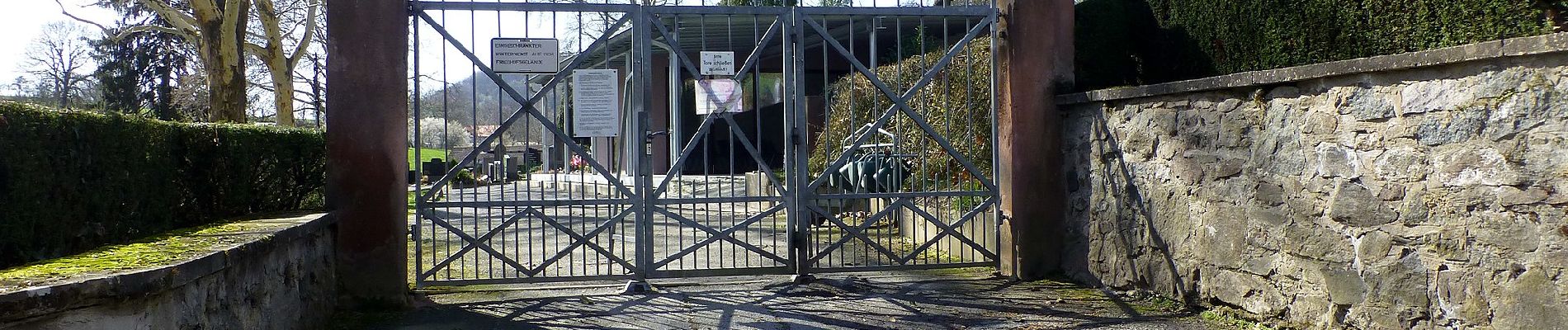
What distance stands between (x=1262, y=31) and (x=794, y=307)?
2932mm

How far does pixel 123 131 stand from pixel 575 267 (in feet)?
14.3

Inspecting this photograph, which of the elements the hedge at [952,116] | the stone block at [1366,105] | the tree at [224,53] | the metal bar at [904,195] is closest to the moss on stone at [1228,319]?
the stone block at [1366,105]

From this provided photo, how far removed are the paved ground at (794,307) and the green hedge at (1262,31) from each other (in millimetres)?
1450

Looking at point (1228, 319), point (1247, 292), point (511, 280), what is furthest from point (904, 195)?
point (511, 280)

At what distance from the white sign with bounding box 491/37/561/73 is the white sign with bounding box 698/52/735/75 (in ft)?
2.97

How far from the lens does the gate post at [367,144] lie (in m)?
6.20

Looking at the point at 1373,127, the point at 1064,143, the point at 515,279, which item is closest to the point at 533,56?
the point at 515,279

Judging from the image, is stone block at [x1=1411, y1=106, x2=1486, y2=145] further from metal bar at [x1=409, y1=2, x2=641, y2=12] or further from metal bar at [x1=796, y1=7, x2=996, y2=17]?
metal bar at [x1=409, y1=2, x2=641, y2=12]

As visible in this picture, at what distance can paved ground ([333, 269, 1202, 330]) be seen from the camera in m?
5.87

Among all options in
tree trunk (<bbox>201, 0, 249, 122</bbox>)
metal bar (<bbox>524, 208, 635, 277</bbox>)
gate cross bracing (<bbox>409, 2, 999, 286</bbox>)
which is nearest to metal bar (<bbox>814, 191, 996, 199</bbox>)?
gate cross bracing (<bbox>409, 2, 999, 286</bbox>)

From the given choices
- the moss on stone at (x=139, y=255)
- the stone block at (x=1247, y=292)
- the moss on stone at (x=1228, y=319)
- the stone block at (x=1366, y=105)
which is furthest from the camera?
the moss on stone at (x=1228, y=319)

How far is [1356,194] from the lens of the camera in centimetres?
459

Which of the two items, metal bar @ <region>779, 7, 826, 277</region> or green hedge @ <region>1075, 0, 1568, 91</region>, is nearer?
green hedge @ <region>1075, 0, 1568, 91</region>

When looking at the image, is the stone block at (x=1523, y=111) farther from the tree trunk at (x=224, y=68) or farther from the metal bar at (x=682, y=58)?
→ the tree trunk at (x=224, y=68)
